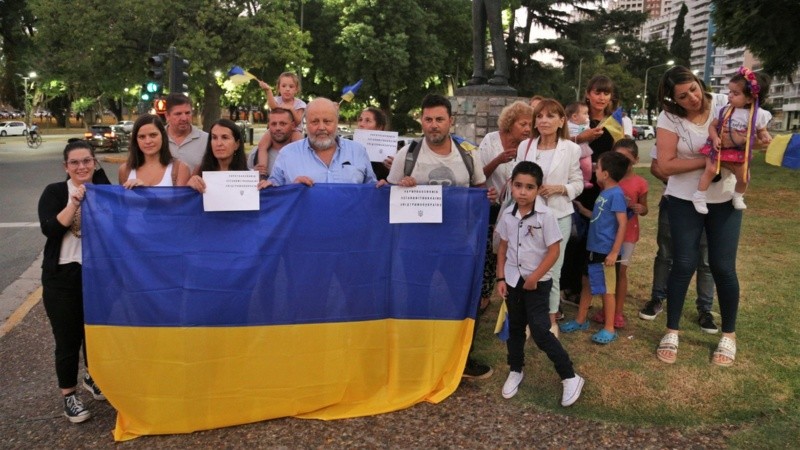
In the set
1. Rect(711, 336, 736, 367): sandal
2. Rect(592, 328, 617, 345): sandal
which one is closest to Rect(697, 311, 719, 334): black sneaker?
Rect(711, 336, 736, 367): sandal

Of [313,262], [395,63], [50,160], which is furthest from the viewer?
[395,63]

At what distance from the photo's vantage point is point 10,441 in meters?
3.24

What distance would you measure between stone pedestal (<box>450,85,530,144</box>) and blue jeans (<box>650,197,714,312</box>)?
5.26 metres

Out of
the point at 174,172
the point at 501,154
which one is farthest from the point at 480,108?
the point at 174,172

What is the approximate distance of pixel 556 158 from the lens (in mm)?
3984

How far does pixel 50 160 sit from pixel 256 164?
22.5m

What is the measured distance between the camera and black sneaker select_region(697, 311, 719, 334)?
4.69 meters

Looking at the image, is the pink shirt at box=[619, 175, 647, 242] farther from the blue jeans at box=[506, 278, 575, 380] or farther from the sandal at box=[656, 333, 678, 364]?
the blue jeans at box=[506, 278, 575, 380]

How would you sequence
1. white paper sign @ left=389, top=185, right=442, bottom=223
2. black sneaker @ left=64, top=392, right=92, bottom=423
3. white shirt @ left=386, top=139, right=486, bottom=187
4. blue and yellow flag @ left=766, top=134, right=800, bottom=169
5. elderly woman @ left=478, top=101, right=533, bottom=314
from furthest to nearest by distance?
elderly woman @ left=478, top=101, right=533, bottom=314 < white shirt @ left=386, top=139, right=486, bottom=187 < blue and yellow flag @ left=766, top=134, right=800, bottom=169 < white paper sign @ left=389, top=185, right=442, bottom=223 < black sneaker @ left=64, top=392, right=92, bottom=423

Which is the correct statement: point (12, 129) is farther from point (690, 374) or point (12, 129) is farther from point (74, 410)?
point (690, 374)

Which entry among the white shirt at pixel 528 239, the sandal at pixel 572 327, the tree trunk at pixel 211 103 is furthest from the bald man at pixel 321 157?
the tree trunk at pixel 211 103

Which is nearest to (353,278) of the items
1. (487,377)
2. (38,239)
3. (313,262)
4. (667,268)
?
(313,262)

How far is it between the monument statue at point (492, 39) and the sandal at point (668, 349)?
6724 mm

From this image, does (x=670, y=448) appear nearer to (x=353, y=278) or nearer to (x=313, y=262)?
(x=353, y=278)
